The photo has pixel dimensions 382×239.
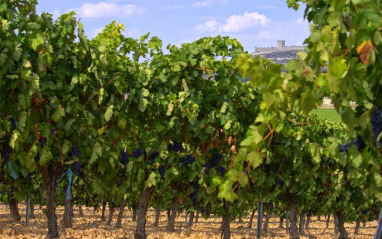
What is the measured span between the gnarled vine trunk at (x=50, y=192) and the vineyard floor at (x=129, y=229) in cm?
470

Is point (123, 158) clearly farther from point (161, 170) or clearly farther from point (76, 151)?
point (76, 151)

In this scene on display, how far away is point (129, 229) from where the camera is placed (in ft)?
82.8

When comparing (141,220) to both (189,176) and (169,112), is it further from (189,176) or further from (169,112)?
(169,112)

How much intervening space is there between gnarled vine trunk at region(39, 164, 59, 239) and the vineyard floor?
4702 mm

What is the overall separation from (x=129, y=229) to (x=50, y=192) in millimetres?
16612

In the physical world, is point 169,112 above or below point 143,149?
above

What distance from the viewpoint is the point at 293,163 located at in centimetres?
1334

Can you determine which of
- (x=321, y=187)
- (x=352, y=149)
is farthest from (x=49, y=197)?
(x=321, y=187)

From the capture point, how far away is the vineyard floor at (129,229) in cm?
1729

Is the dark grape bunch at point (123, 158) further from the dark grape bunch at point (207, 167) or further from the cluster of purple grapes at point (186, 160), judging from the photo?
the dark grape bunch at point (207, 167)

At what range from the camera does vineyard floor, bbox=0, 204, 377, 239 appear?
17.3 metres

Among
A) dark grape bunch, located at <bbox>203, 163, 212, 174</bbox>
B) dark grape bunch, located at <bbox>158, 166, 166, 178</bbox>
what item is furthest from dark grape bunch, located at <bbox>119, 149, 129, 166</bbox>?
dark grape bunch, located at <bbox>203, 163, 212, 174</bbox>

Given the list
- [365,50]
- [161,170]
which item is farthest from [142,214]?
[365,50]

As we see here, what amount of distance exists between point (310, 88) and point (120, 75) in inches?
243
